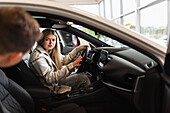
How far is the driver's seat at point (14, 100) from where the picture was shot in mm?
1026

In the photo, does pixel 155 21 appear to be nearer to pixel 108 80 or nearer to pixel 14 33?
pixel 108 80

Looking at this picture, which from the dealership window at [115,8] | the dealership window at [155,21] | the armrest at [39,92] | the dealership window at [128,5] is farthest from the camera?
the dealership window at [115,8]

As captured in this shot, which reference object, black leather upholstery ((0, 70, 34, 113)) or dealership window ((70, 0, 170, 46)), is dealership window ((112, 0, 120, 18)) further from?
black leather upholstery ((0, 70, 34, 113))

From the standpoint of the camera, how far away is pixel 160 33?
4.06 metres

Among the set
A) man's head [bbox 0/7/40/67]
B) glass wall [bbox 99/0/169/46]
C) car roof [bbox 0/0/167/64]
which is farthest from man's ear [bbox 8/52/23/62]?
glass wall [bbox 99/0/169/46]

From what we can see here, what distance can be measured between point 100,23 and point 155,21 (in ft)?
12.9

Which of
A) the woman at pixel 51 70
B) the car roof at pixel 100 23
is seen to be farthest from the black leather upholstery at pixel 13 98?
the car roof at pixel 100 23

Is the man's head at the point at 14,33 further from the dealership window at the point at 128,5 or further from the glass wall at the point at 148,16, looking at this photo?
the dealership window at the point at 128,5

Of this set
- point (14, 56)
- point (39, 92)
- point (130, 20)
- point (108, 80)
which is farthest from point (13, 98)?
point (130, 20)

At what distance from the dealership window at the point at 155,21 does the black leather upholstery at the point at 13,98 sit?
333 cm

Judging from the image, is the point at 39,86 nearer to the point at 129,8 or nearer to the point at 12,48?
the point at 12,48

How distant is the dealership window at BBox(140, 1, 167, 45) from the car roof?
118 inches

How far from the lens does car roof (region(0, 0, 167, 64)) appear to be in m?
0.91

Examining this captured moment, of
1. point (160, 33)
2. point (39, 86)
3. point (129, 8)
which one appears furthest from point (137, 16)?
point (39, 86)
